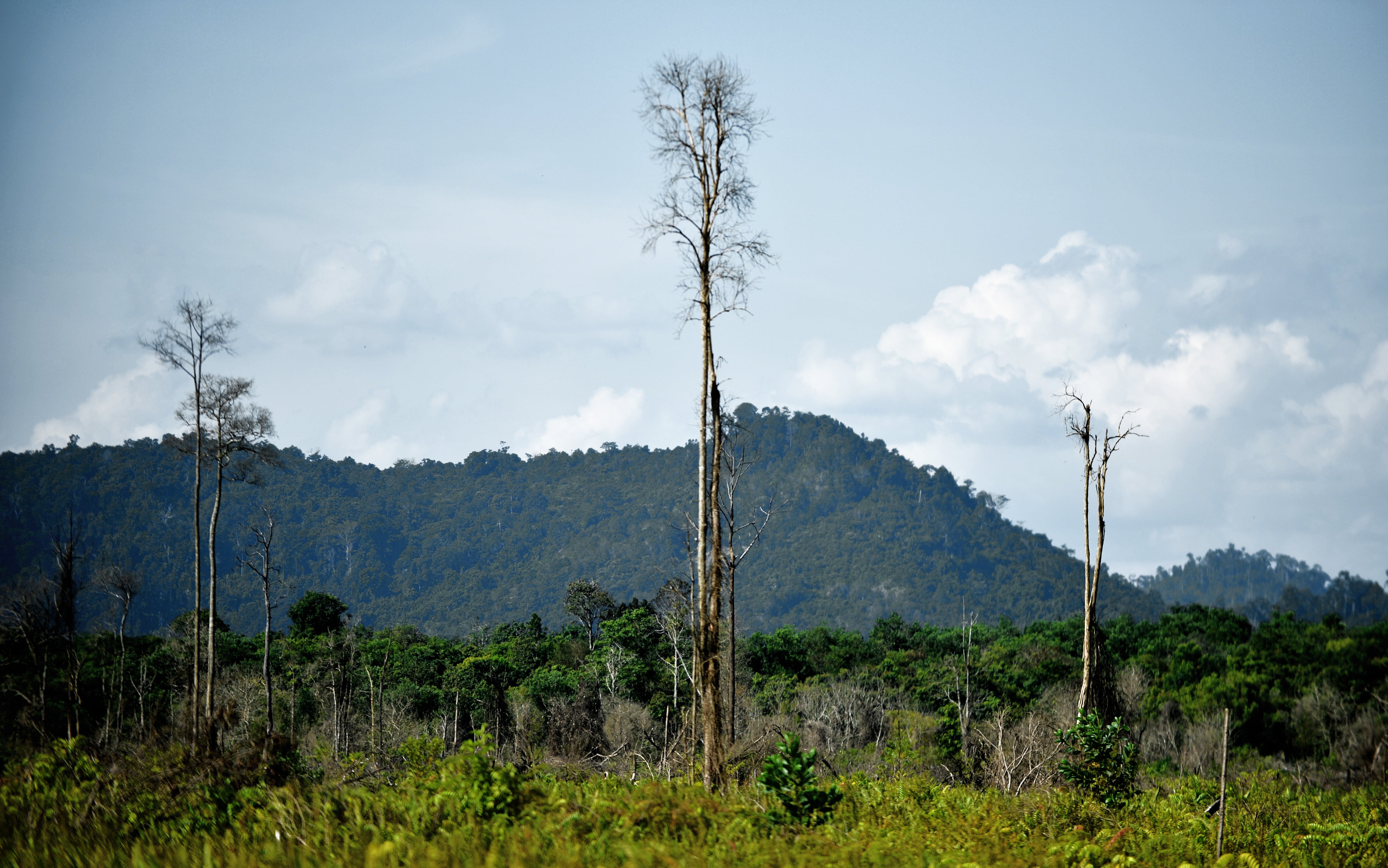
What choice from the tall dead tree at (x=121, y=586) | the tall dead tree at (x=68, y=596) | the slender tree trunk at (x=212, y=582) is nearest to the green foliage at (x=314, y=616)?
the tall dead tree at (x=121, y=586)

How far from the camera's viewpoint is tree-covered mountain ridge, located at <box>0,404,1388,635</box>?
116 meters

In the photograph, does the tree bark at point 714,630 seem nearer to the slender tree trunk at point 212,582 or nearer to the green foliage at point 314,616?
the slender tree trunk at point 212,582

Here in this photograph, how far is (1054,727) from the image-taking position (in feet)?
70.9

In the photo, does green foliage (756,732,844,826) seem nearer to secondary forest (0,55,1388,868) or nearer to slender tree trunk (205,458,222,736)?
secondary forest (0,55,1388,868)

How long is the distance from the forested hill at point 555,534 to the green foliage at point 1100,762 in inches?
3286

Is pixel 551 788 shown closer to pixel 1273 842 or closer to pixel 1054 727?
pixel 1273 842

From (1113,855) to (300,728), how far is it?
130 feet

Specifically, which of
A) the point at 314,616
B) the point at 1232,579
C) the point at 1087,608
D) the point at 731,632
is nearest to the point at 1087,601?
the point at 1087,608

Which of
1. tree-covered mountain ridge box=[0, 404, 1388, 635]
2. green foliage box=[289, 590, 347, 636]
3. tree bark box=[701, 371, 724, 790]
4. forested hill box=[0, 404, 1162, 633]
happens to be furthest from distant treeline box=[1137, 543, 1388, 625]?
tree bark box=[701, 371, 724, 790]

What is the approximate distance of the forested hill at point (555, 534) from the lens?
117 m

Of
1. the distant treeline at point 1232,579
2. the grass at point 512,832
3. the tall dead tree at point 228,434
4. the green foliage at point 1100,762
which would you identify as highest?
the tall dead tree at point 228,434

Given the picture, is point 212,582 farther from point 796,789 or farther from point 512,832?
point 796,789

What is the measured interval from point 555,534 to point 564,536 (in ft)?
5.73

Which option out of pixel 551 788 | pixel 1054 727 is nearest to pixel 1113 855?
pixel 551 788
